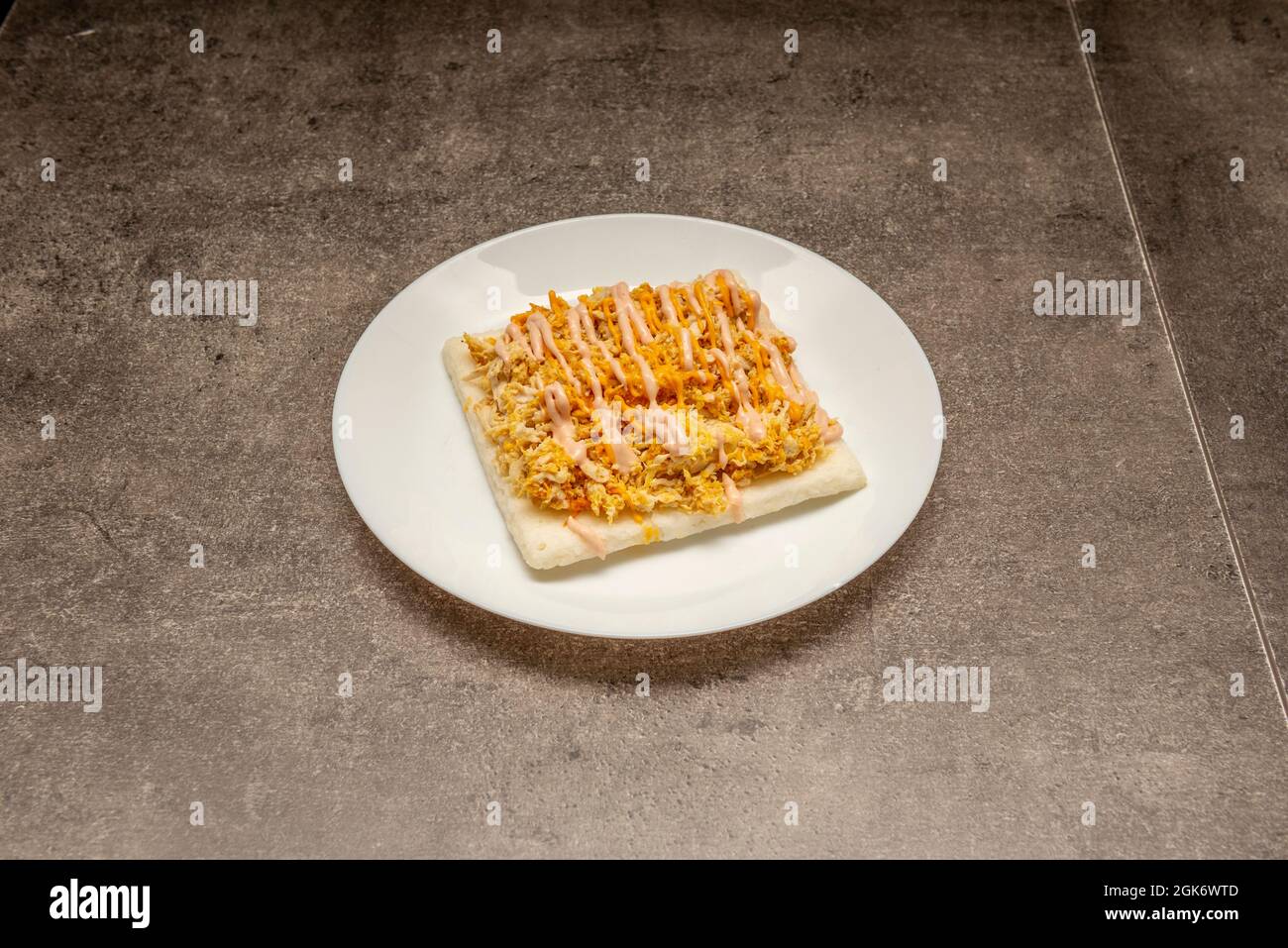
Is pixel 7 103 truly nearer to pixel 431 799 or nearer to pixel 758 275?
pixel 758 275

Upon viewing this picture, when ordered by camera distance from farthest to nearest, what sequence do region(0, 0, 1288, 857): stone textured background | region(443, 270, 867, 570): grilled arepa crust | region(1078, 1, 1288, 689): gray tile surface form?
region(1078, 1, 1288, 689): gray tile surface
region(443, 270, 867, 570): grilled arepa crust
region(0, 0, 1288, 857): stone textured background

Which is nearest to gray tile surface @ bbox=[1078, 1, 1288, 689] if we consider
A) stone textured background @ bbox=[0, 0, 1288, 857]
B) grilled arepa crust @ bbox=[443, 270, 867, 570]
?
stone textured background @ bbox=[0, 0, 1288, 857]

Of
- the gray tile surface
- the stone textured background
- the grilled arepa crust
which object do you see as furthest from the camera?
the gray tile surface

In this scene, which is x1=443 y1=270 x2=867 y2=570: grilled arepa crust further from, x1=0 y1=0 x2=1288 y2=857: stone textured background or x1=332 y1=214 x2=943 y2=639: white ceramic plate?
x1=0 y1=0 x2=1288 y2=857: stone textured background

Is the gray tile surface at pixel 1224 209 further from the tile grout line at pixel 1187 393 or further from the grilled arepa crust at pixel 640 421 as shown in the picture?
the grilled arepa crust at pixel 640 421

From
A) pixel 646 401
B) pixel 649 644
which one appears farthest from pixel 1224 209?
pixel 649 644

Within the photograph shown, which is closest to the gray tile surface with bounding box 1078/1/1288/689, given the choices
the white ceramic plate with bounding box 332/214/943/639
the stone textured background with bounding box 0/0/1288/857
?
the stone textured background with bounding box 0/0/1288/857

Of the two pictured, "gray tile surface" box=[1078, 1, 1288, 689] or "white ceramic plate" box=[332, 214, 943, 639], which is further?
"gray tile surface" box=[1078, 1, 1288, 689]

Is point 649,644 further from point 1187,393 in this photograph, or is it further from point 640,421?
point 1187,393
